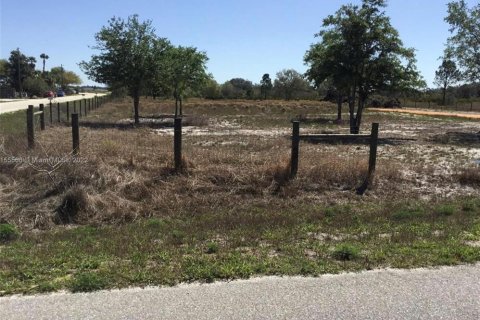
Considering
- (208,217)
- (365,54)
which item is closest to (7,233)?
(208,217)

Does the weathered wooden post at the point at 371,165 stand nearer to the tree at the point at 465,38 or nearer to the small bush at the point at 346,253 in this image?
the small bush at the point at 346,253

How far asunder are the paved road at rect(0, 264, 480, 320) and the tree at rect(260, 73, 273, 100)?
89284 millimetres

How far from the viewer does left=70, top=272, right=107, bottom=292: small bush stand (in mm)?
4164

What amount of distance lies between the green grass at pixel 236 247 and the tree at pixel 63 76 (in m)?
133

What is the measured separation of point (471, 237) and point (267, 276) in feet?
10.3

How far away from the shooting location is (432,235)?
20.5ft

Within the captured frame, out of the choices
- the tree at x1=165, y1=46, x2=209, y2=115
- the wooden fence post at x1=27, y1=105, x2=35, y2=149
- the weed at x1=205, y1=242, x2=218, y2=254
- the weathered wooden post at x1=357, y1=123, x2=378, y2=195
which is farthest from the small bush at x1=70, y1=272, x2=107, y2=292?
the tree at x1=165, y1=46, x2=209, y2=115

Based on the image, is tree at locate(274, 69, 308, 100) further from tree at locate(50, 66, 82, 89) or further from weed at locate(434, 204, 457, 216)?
weed at locate(434, 204, 457, 216)

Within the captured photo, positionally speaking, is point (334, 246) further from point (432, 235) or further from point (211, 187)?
point (211, 187)

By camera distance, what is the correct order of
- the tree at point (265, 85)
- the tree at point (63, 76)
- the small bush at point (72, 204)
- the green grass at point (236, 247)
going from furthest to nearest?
the tree at point (63, 76)
the tree at point (265, 85)
the small bush at point (72, 204)
the green grass at point (236, 247)

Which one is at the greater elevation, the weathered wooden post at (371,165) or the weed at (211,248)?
the weathered wooden post at (371,165)

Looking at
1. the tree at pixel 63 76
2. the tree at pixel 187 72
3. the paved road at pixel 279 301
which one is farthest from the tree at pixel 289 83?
the paved road at pixel 279 301

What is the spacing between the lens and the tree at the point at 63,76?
135m

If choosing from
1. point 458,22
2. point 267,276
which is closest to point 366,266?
point 267,276
